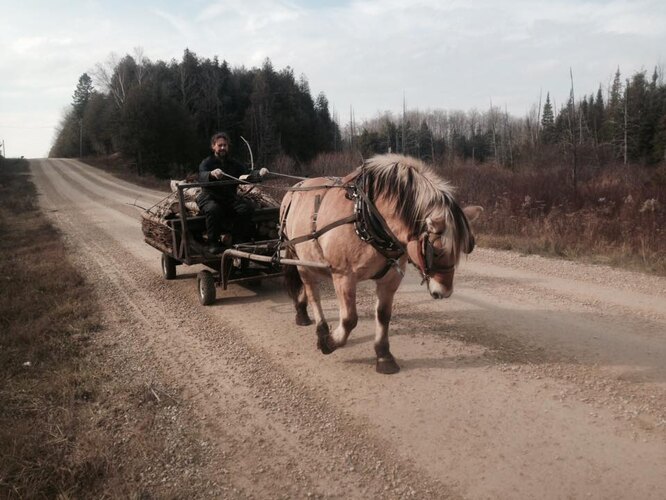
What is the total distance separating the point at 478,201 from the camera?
14312mm

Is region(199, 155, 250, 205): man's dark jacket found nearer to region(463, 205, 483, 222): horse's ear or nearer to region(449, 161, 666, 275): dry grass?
region(463, 205, 483, 222): horse's ear

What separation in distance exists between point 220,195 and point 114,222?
9.95 m

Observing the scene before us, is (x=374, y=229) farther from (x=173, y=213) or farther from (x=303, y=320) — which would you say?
(x=173, y=213)

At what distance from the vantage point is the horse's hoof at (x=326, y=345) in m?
4.34

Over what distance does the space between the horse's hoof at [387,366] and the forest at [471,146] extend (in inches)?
80.4

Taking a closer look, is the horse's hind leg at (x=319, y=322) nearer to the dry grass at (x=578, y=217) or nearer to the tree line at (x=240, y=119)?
the dry grass at (x=578, y=217)

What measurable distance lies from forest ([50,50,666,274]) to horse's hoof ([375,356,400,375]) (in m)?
2.04

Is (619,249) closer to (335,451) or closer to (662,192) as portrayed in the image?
(662,192)

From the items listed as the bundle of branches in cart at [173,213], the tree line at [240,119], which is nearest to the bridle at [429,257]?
the bundle of branches in cart at [173,213]

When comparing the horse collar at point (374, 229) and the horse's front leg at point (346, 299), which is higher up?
the horse collar at point (374, 229)

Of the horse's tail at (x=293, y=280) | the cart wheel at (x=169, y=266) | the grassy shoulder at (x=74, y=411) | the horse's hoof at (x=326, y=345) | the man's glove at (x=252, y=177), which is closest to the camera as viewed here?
the grassy shoulder at (x=74, y=411)

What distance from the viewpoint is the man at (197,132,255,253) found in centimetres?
639

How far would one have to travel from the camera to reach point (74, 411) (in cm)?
353

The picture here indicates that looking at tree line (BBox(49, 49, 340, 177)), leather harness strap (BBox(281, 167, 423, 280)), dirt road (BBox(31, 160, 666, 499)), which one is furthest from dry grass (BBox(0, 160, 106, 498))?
tree line (BBox(49, 49, 340, 177))
